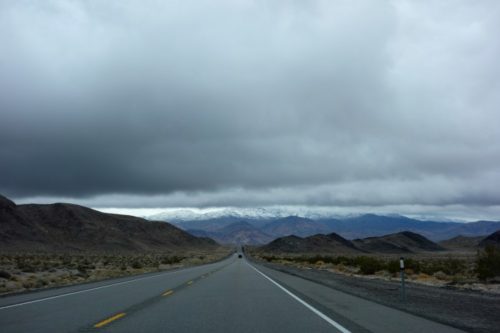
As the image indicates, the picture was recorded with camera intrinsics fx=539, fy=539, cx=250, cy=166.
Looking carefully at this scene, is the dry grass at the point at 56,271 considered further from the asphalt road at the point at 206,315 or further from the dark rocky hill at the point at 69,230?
the dark rocky hill at the point at 69,230

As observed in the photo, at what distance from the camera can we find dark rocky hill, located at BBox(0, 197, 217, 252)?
124188mm

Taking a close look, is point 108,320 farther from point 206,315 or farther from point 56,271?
point 56,271

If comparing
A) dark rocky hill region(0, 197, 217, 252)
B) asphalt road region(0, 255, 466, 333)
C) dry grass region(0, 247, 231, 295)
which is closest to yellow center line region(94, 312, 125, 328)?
asphalt road region(0, 255, 466, 333)

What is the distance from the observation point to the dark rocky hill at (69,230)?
124 metres

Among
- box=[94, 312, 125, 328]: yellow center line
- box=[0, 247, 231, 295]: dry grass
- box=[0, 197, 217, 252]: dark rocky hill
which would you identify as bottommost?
box=[94, 312, 125, 328]: yellow center line

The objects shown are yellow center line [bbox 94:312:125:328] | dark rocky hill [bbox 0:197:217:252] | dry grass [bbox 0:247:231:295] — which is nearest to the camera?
yellow center line [bbox 94:312:125:328]

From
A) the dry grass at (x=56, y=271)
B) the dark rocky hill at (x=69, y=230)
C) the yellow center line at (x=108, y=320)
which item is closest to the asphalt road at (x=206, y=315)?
the yellow center line at (x=108, y=320)

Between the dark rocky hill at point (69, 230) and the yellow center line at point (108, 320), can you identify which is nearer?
the yellow center line at point (108, 320)

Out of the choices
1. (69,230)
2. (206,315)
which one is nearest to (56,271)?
(206,315)

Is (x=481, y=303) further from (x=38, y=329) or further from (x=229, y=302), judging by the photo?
(x=38, y=329)

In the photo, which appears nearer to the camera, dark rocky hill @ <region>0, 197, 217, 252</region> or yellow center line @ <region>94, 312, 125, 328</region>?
yellow center line @ <region>94, 312, 125, 328</region>

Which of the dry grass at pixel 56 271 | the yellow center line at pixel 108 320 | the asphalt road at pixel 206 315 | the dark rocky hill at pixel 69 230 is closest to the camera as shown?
the asphalt road at pixel 206 315

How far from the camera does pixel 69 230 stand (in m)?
149

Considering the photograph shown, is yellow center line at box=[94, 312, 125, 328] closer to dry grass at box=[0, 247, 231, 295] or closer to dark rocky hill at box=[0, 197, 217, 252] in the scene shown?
dry grass at box=[0, 247, 231, 295]
